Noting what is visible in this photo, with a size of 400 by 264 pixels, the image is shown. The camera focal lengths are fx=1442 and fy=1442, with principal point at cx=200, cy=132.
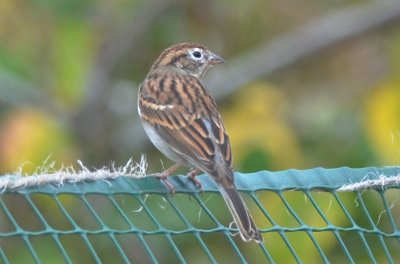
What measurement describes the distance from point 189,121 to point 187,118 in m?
0.03

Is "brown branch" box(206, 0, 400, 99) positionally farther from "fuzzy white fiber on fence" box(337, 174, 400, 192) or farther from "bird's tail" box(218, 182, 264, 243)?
"fuzzy white fiber on fence" box(337, 174, 400, 192)

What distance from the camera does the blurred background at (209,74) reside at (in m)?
9.55

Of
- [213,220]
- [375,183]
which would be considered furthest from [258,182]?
[375,183]

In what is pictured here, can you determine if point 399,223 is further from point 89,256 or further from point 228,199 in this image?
point 228,199

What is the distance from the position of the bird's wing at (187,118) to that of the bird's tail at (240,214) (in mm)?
243

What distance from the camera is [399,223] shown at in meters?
8.98

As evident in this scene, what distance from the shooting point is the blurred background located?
31.3 ft

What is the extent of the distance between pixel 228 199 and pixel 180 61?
195 cm

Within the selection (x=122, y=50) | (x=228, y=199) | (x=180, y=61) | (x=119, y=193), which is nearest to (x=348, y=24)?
(x=122, y=50)

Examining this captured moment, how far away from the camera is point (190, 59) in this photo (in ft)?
24.7

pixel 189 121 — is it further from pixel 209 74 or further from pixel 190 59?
pixel 209 74

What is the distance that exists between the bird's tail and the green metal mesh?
0.04m

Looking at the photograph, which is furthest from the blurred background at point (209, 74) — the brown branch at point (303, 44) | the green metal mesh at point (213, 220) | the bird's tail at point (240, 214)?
the bird's tail at point (240, 214)

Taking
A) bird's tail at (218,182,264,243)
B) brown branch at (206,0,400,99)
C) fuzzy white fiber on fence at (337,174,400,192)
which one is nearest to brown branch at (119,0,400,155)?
brown branch at (206,0,400,99)
